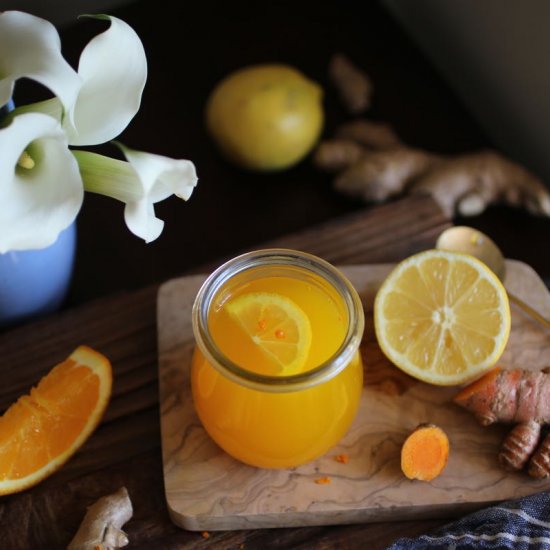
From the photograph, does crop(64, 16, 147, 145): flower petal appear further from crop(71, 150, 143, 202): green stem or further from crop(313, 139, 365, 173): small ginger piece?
crop(313, 139, 365, 173): small ginger piece

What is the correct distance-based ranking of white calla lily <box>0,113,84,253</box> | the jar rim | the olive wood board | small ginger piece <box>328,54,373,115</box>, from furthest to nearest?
1. small ginger piece <box>328,54,373,115</box>
2. the olive wood board
3. the jar rim
4. white calla lily <box>0,113,84,253</box>

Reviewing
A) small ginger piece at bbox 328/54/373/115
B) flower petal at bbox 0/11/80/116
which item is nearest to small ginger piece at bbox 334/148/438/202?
small ginger piece at bbox 328/54/373/115

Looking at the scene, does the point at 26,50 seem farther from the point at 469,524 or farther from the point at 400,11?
the point at 400,11

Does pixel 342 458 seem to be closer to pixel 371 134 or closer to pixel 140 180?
pixel 140 180

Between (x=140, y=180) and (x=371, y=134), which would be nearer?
(x=140, y=180)

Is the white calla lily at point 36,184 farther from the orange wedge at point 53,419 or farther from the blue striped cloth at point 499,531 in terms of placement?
the blue striped cloth at point 499,531

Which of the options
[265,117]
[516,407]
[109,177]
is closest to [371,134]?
[265,117]

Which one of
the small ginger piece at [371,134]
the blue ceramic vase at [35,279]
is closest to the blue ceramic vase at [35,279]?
the blue ceramic vase at [35,279]

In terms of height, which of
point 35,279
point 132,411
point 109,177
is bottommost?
point 132,411
